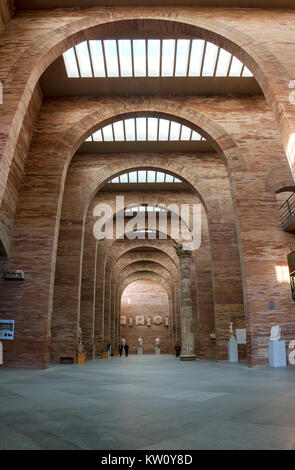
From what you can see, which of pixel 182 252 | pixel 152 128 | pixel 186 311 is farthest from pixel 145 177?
A: pixel 186 311

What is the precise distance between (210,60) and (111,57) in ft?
13.3

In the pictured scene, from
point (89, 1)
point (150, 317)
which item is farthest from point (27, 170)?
point (150, 317)

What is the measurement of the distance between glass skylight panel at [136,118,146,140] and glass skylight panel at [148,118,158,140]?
28 cm

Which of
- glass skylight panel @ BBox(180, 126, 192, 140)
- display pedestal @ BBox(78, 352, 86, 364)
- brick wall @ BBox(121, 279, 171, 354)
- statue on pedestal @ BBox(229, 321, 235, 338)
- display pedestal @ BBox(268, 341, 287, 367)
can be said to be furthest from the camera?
brick wall @ BBox(121, 279, 171, 354)

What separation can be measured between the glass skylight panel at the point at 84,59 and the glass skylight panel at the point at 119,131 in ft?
13.3

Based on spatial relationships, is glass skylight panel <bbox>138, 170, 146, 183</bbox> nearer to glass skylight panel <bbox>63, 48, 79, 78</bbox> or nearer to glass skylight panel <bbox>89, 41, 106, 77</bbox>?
glass skylight panel <bbox>89, 41, 106, 77</bbox>

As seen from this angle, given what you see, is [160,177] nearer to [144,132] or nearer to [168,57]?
[144,132]

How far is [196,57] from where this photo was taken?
14.7m

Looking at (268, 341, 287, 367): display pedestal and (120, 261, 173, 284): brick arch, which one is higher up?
(120, 261, 173, 284): brick arch

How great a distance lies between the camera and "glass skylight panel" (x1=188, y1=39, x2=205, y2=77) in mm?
14117

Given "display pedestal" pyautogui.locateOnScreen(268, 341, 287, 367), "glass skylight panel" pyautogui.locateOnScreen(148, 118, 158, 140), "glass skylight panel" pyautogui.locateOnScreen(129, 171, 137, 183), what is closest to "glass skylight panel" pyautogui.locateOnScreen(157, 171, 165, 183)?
"glass skylight panel" pyautogui.locateOnScreen(129, 171, 137, 183)

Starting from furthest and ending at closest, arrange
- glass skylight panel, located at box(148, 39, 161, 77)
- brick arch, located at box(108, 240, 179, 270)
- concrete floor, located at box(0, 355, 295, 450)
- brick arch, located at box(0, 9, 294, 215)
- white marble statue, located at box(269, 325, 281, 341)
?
brick arch, located at box(108, 240, 179, 270) < glass skylight panel, located at box(148, 39, 161, 77) < white marble statue, located at box(269, 325, 281, 341) < brick arch, located at box(0, 9, 294, 215) < concrete floor, located at box(0, 355, 295, 450)
